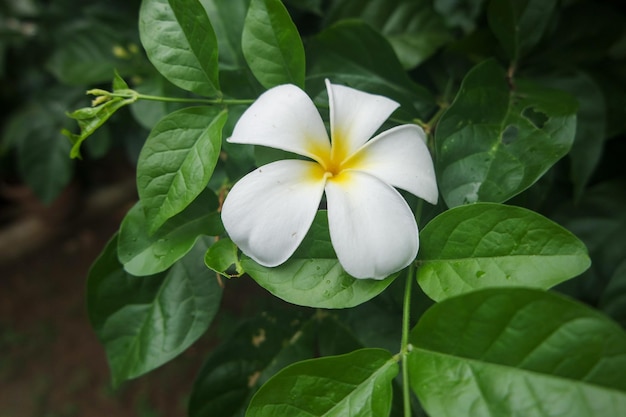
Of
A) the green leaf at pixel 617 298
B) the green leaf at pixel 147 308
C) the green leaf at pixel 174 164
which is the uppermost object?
the green leaf at pixel 174 164

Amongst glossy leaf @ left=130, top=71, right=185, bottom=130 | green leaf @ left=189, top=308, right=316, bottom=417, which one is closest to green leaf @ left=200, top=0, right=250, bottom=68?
glossy leaf @ left=130, top=71, right=185, bottom=130

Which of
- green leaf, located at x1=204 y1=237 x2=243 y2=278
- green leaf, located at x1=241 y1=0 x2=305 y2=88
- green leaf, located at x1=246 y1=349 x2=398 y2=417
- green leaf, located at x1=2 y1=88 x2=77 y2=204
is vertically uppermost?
green leaf, located at x1=241 y1=0 x2=305 y2=88

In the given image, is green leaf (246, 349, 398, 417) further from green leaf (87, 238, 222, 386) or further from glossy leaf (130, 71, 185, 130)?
glossy leaf (130, 71, 185, 130)

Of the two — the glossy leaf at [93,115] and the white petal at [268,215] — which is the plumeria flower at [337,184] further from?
the glossy leaf at [93,115]

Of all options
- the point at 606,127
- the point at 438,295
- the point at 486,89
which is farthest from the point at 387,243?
the point at 606,127

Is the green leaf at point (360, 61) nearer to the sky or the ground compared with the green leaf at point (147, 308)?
nearer to the sky

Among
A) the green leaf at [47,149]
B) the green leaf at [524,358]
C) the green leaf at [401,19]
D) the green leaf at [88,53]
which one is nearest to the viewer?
the green leaf at [524,358]

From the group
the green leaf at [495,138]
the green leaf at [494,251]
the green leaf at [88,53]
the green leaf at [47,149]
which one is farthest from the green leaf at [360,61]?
the green leaf at [47,149]
